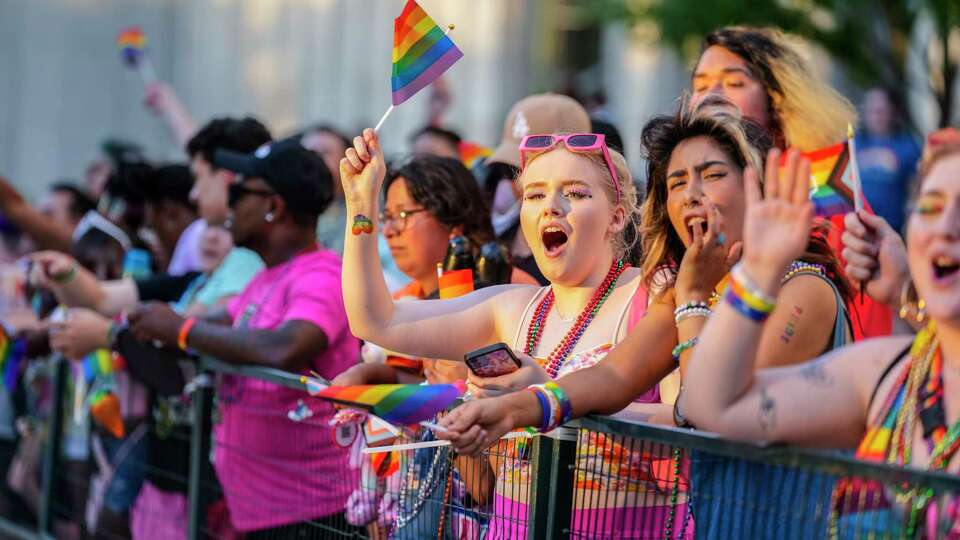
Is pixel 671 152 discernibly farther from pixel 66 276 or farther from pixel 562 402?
pixel 66 276

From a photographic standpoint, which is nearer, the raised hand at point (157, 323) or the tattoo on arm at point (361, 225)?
the tattoo on arm at point (361, 225)

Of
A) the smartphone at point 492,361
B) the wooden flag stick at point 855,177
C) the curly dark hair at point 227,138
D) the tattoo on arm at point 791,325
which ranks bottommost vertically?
the smartphone at point 492,361

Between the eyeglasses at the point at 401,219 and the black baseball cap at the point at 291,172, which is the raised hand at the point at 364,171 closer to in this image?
the eyeglasses at the point at 401,219

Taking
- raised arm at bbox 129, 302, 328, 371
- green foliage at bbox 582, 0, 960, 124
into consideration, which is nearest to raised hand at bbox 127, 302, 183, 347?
raised arm at bbox 129, 302, 328, 371

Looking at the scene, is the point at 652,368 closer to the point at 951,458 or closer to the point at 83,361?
the point at 951,458

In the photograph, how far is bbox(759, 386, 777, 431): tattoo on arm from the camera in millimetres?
3008

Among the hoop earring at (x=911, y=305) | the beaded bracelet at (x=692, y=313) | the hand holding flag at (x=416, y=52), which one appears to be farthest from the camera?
the hand holding flag at (x=416, y=52)

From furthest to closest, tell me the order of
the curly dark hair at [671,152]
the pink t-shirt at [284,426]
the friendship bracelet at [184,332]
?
the friendship bracelet at [184,332]
the pink t-shirt at [284,426]
the curly dark hair at [671,152]

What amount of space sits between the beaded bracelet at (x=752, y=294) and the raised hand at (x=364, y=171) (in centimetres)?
155

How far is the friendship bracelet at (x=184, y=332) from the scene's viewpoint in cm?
570

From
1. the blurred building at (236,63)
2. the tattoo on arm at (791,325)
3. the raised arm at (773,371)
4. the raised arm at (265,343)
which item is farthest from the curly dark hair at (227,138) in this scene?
the blurred building at (236,63)

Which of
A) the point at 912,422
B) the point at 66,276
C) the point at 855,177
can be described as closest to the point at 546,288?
the point at 855,177

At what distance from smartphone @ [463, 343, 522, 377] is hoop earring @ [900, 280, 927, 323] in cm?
97

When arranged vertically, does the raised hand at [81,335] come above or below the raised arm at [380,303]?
below
